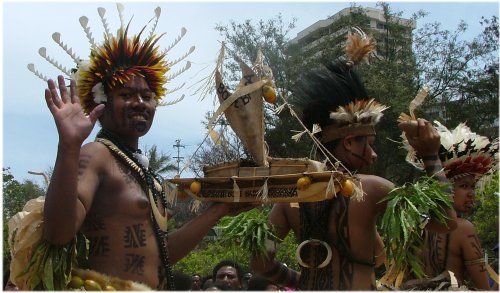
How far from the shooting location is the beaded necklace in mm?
3574

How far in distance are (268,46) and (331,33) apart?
2413mm

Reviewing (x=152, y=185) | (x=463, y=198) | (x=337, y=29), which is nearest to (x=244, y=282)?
(x=463, y=198)

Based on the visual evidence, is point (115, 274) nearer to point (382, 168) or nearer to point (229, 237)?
point (229, 237)

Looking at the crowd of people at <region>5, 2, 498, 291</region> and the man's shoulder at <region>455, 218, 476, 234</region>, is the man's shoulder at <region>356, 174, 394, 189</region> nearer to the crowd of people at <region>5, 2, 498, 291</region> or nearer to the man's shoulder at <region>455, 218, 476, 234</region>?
the crowd of people at <region>5, 2, 498, 291</region>

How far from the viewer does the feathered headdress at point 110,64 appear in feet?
12.4

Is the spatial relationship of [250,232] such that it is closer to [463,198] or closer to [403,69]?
[463,198]

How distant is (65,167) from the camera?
296 cm

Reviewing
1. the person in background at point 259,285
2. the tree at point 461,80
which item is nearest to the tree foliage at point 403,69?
the tree at point 461,80

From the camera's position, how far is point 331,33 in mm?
22875

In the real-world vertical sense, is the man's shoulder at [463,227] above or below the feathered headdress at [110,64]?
below

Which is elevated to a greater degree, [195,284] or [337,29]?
[337,29]

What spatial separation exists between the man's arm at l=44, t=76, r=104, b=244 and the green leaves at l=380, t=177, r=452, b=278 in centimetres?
182

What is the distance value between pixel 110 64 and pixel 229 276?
13.7 feet

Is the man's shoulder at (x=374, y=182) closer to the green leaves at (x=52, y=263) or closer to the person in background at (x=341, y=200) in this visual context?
the person in background at (x=341, y=200)
